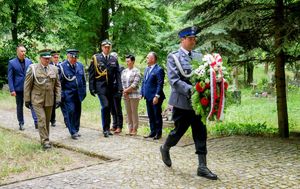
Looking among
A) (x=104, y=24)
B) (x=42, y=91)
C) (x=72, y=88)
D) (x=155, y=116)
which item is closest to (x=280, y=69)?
(x=155, y=116)

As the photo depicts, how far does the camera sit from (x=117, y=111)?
11.0m

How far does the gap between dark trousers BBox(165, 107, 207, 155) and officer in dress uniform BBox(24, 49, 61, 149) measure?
10.7 ft

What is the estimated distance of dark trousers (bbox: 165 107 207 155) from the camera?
21.9 feet

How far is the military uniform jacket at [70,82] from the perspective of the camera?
10234mm

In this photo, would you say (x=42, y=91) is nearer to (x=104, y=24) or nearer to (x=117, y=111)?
(x=117, y=111)

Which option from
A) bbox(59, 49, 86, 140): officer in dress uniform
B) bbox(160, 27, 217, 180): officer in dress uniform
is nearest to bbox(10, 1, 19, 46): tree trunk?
bbox(59, 49, 86, 140): officer in dress uniform

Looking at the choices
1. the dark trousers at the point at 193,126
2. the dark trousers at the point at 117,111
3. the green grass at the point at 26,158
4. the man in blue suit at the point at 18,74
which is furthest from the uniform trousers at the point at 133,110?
the dark trousers at the point at 193,126

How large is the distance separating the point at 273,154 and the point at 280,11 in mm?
3134

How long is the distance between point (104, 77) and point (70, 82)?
80 centimetres

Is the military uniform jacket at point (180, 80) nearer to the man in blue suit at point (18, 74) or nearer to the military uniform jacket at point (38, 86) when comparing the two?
the military uniform jacket at point (38, 86)

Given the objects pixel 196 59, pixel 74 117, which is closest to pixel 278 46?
pixel 196 59

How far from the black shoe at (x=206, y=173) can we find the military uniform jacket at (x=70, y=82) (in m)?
4.55

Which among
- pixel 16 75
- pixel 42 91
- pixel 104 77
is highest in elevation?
pixel 16 75

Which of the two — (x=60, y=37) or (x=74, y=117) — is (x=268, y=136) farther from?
(x=60, y=37)
